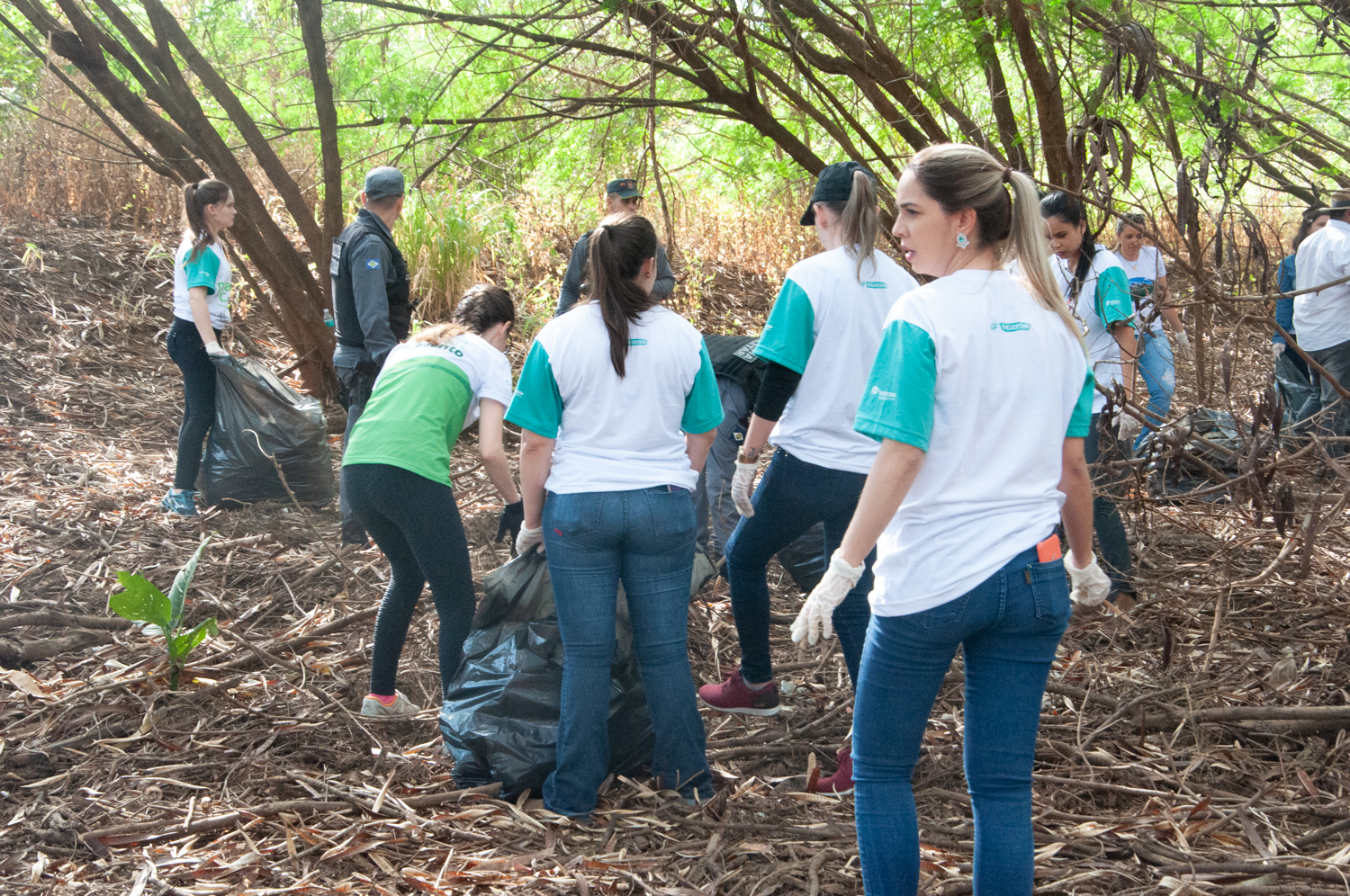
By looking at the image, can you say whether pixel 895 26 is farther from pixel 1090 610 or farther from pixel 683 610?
pixel 683 610

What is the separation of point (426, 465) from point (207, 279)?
2.75 meters

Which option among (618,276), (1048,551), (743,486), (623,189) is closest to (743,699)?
(743,486)

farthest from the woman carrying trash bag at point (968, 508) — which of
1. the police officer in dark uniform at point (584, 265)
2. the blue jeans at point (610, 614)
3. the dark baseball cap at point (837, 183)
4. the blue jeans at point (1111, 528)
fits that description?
the police officer in dark uniform at point (584, 265)

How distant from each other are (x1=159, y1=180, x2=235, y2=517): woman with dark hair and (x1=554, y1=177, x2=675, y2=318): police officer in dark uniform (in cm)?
171

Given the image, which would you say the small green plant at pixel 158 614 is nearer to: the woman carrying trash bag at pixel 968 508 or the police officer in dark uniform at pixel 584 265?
the police officer in dark uniform at pixel 584 265

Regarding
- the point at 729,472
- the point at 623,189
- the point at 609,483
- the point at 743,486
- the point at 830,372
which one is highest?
the point at 623,189

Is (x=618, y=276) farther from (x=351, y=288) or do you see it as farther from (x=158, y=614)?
(x=351, y=288)

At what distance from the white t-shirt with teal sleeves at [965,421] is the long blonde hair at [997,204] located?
0.05 meters

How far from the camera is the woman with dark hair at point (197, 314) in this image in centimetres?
508

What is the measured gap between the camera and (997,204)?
188cm

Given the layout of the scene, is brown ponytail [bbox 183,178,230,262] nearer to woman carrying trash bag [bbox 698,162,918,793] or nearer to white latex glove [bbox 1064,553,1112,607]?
woman carrying trash bag [bbox 698,162,918,793]

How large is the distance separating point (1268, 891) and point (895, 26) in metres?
4.57

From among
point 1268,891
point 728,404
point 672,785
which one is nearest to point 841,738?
point 672,785

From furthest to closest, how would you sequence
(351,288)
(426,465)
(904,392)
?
(351,288), (426,465), (904,392)
